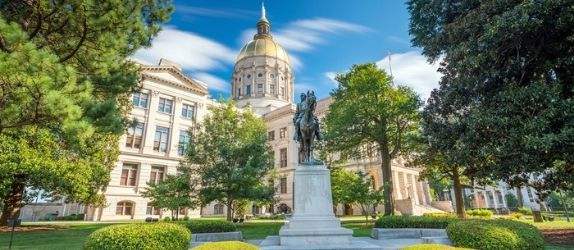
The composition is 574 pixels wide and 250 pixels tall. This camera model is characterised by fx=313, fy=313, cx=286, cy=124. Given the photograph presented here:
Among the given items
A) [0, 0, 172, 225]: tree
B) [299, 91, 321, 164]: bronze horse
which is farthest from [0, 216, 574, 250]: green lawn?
[299, 91, 321, 164]: bronze horse

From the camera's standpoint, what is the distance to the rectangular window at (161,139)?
3812 cm

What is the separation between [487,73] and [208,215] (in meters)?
38.8

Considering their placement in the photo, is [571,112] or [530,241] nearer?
[530,241]

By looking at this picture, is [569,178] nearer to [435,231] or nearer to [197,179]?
[435,231]

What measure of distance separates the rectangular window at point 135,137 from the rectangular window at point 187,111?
5.54 meters

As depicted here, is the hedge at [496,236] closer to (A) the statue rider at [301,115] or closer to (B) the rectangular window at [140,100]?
(A) the statue rider at [301,115]

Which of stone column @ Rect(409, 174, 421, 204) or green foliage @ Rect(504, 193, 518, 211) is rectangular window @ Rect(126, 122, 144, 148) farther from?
green foliage @ Rect(504, 193, 518, 211)

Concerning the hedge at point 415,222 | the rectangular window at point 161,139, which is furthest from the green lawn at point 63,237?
the rectangular window at point 161,139

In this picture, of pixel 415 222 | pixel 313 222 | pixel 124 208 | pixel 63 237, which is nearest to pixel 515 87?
pixel 415 222

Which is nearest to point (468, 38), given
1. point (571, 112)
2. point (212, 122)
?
point (571, 112)

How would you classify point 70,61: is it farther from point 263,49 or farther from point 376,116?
point 263,49

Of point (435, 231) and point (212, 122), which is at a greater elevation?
point (212, 122)

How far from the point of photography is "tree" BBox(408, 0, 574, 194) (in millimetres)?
10297

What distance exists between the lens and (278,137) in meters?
50.9
